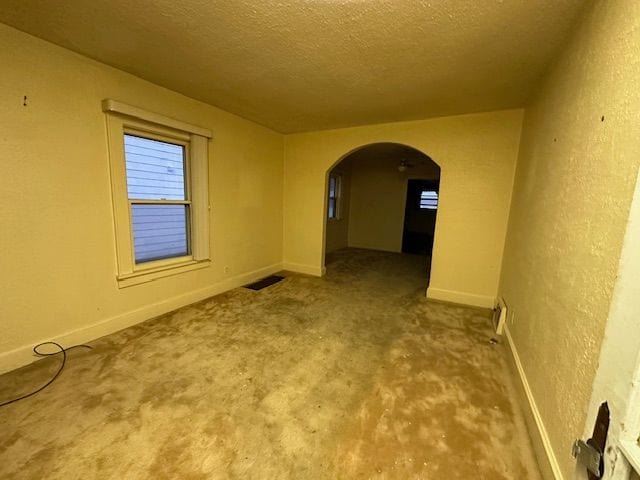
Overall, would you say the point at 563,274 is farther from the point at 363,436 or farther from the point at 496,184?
the point at 496,184

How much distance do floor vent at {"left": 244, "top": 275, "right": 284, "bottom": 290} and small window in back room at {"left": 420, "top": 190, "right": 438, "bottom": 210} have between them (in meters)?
5.35

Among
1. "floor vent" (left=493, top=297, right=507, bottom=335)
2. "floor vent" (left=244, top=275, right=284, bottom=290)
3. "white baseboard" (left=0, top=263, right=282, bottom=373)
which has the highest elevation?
"floor vent" (left=493, top=297, right=507, bottom=335)

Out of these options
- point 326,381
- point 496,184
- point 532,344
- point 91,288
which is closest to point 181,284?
point 91,288

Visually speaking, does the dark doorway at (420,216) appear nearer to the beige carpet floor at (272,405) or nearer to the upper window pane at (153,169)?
the beige carpet floor at (272,405)

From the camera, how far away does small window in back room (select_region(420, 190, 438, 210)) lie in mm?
7699

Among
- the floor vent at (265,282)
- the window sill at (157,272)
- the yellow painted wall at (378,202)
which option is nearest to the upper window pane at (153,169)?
the window sill at (157,272)

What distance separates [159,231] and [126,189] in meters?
0.59

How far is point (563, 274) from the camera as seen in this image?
134cm

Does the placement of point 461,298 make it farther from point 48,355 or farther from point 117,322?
point 48,355

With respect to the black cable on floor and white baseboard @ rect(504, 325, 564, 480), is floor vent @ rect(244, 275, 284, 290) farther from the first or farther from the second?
white baseboard @ rect(504, 325, 564, 480)

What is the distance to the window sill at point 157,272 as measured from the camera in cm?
252

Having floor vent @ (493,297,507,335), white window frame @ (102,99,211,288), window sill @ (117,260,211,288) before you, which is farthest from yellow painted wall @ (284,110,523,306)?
window sill @ (117,260,211,288)

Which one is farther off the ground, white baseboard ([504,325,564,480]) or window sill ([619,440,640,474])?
window sill ([619,440,640,474])

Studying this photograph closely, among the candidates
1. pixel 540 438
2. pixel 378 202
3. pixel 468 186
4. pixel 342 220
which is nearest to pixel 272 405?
pixel 540 438
